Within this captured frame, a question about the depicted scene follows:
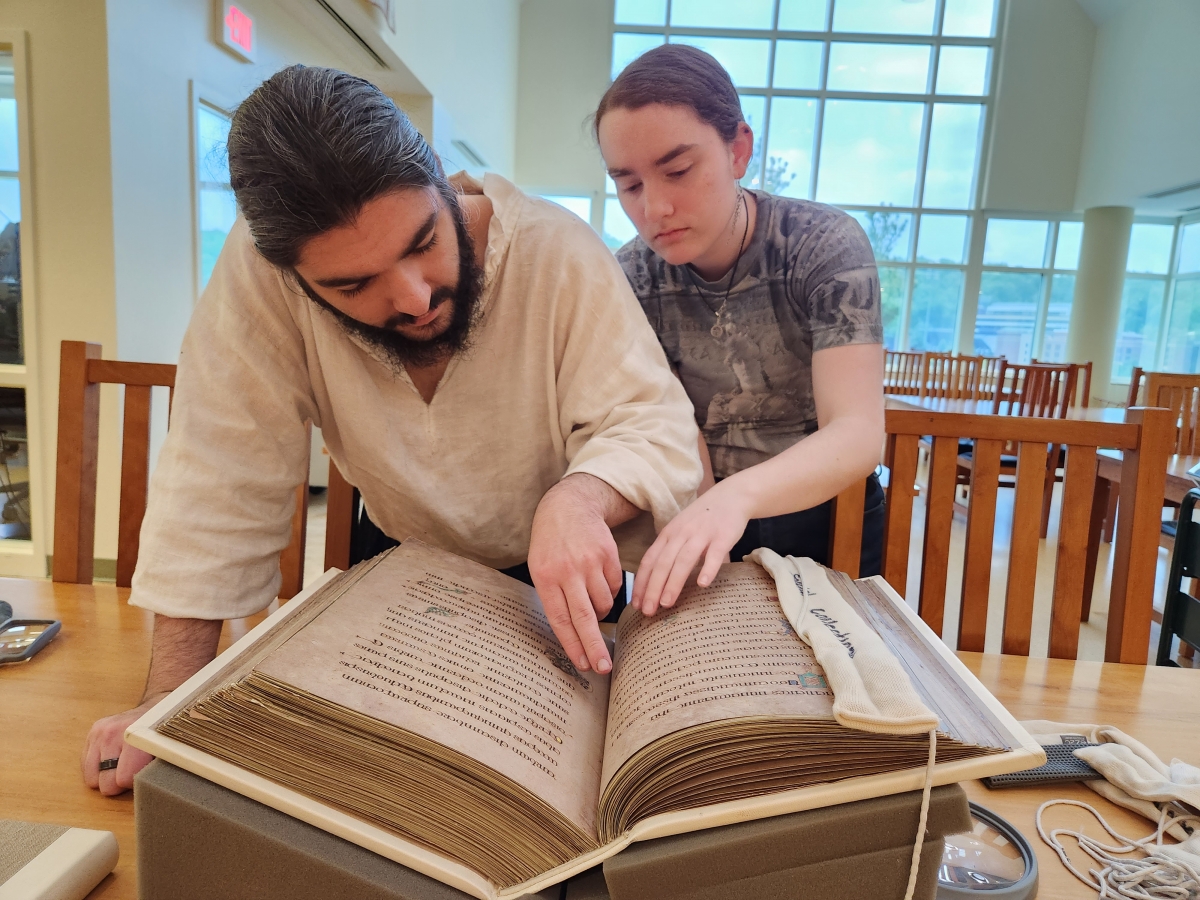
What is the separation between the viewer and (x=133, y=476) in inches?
46.1

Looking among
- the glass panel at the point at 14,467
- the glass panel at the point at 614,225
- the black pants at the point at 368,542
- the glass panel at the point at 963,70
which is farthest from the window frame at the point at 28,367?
the glass panel at the point at 963,70

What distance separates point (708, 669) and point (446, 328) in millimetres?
496

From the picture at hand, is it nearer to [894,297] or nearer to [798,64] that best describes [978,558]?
[894,297]

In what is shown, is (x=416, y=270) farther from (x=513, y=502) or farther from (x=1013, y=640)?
(x=1013, y=640)

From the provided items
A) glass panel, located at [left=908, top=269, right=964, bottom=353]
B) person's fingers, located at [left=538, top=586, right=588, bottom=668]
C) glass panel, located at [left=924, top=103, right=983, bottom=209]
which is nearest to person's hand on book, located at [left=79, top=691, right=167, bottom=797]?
person's fingers, located at [left=538, top=586, right=588, bottom=668]

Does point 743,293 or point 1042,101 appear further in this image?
point 1042,101

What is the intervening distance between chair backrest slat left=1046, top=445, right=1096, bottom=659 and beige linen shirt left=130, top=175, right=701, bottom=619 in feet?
2.02

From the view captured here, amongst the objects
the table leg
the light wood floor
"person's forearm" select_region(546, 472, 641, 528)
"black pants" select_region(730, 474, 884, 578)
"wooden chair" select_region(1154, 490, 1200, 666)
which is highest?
"person's forearm" select_region(546, 472, 641, 528)

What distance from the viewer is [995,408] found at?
445 cm

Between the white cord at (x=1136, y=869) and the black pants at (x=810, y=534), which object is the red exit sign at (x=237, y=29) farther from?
the white cord at (x=1136, y=869)

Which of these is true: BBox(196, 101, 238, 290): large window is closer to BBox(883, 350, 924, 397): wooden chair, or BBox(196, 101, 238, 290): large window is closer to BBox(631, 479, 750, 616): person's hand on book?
BBox(631, 479, 750, 616): person's hand on book

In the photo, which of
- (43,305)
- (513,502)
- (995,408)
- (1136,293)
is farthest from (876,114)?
(513,502)

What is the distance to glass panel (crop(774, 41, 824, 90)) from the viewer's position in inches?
324

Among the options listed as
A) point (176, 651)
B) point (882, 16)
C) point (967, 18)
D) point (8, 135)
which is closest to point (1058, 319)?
point (967, 18)
